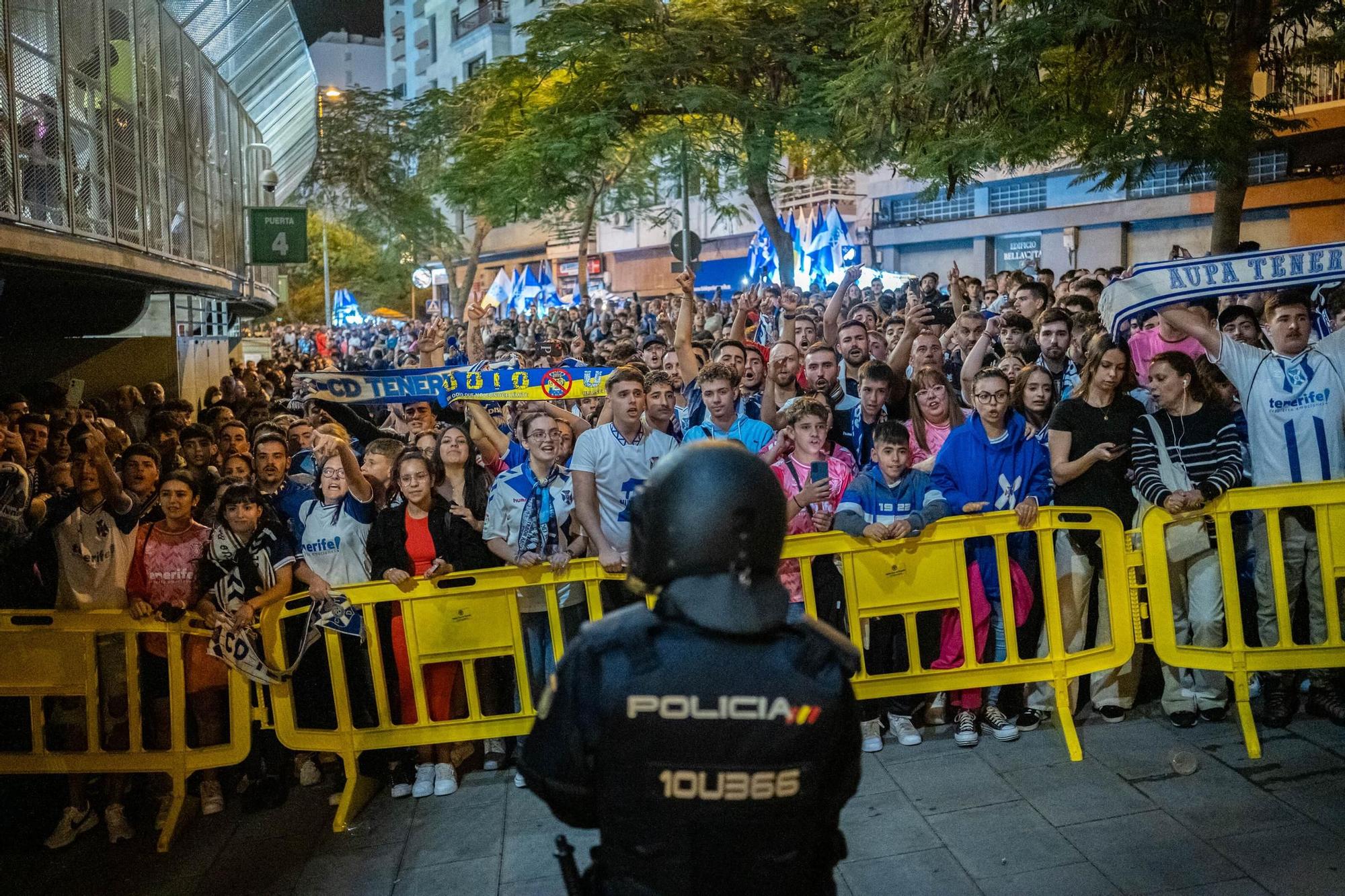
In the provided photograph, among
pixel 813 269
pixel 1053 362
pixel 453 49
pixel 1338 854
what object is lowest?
pixel 1338 854

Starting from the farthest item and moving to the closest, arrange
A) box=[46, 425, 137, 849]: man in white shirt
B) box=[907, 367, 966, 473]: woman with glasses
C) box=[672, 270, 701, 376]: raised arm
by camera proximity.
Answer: box=[672, 270, 701, 376]: raised arm → box=[907, 367, 966, 473]: woman with glasses → box=[46, 425, 137, 849]: man in white shirt

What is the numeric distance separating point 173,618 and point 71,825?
1.08 metres

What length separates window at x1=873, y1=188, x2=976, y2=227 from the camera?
101ft

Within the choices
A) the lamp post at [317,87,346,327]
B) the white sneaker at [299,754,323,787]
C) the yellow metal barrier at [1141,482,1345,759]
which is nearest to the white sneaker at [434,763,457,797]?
the white sneaker at [299,754,323,787]

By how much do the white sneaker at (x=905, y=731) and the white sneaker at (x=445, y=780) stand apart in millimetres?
2180

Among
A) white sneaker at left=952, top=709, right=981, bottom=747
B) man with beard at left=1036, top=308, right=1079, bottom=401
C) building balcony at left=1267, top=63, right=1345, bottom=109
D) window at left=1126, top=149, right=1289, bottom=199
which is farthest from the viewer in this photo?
window at left=1126, top=149, right=1289, bottom=199

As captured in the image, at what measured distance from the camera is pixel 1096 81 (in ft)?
35.7

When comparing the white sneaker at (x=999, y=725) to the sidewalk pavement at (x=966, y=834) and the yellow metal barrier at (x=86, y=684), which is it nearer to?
the sidewalk pavement at (x=966, y=834)

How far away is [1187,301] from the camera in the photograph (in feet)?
Result: 19.4

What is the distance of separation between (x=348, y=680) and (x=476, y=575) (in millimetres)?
849

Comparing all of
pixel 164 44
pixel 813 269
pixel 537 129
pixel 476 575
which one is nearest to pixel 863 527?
pixel 476 575

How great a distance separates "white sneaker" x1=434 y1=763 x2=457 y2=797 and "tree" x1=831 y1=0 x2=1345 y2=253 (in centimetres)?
807

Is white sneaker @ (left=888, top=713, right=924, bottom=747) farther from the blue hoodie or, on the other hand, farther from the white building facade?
the white building facade

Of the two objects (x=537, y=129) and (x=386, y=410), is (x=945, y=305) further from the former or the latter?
(x=537, y=129)
